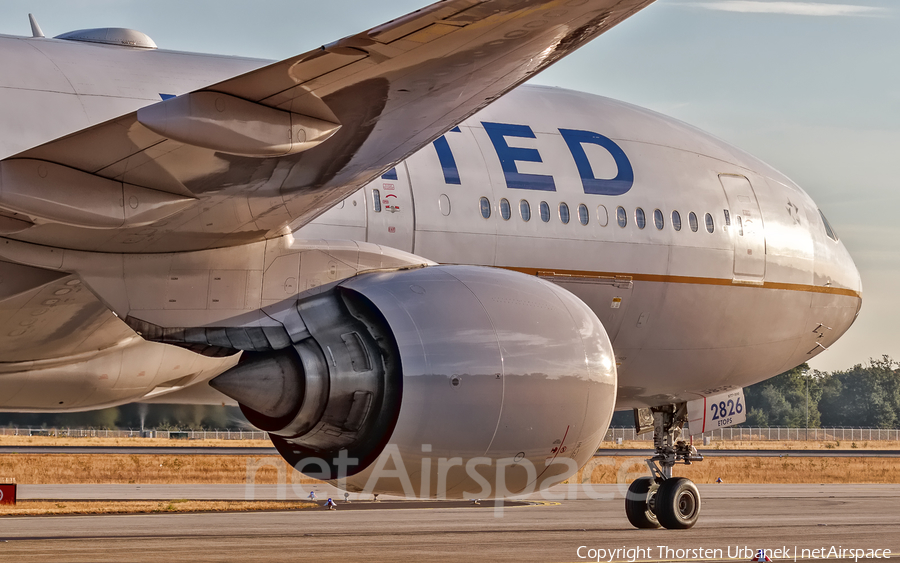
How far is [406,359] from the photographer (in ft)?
19.9

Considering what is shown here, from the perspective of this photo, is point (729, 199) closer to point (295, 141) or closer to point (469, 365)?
point (469, 365)

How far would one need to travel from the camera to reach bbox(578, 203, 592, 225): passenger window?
398 inches

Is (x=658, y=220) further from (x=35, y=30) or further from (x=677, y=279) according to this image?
(x=35, y=30)

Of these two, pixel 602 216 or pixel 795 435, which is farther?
pixel 795 435

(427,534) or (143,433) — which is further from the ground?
(143,433)

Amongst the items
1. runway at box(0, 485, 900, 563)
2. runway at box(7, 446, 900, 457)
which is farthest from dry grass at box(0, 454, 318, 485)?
runway at box(0, 485, 900, 563)

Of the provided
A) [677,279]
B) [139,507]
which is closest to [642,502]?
[677,279]

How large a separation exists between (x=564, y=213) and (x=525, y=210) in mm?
455

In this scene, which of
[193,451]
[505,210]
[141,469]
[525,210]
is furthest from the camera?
[193,451]

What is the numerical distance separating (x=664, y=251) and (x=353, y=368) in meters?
5.31

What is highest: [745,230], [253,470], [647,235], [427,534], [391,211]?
[745,230]

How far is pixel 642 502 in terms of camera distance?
1269 cm

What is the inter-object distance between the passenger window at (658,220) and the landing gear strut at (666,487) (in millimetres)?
2925

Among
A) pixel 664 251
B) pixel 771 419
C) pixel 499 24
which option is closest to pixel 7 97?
pixel 499 24
